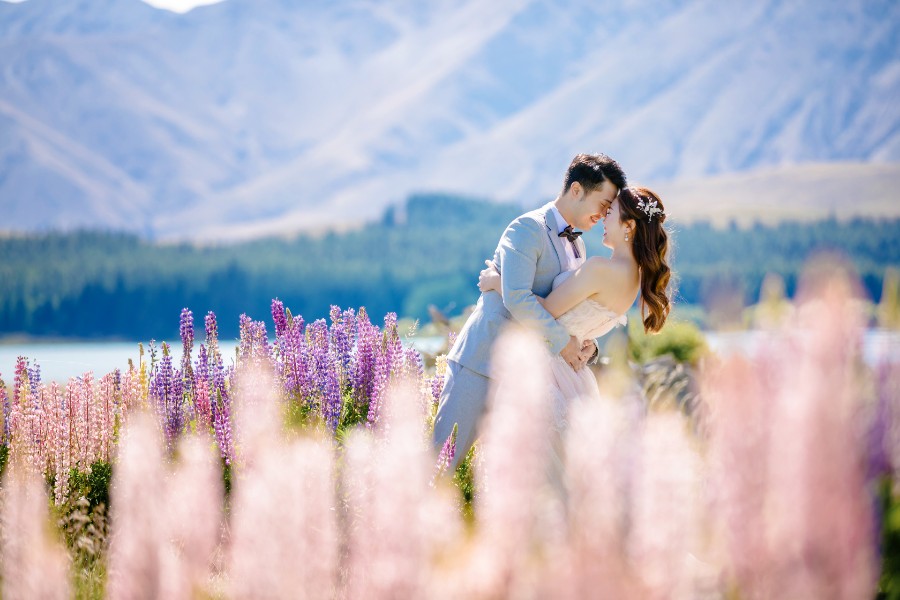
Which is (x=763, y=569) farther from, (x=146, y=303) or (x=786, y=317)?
(x=146, y=303)

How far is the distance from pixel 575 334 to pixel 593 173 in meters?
1.09

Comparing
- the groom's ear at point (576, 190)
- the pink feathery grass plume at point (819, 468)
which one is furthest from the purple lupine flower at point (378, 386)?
the pink feathery grass plume at point (819, 468)

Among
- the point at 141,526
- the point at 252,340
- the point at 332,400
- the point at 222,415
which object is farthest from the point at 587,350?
the point at 141,526

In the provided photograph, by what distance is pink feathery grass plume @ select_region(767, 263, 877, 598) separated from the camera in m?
1.90

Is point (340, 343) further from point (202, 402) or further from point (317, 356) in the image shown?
point (202, 402)

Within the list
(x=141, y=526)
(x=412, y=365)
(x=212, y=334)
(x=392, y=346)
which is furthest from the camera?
(x=212, y=334)

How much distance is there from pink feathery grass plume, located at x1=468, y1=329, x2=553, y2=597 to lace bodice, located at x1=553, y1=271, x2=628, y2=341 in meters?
4.55

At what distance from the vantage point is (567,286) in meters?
6.88

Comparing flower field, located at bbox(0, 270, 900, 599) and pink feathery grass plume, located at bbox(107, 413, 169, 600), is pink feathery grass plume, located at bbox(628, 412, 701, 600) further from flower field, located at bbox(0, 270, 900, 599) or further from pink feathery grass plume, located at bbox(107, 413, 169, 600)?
pink feathery grass plume, located at bbox(107, 413, 169, 600)

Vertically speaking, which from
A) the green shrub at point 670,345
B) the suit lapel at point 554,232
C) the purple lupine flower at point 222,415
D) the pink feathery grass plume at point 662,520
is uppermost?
the green shrub at point 670,345

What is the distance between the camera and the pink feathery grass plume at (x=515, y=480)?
83.0 inches

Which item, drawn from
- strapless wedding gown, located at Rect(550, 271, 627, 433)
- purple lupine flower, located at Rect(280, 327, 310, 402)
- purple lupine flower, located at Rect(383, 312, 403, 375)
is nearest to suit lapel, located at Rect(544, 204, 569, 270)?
strapless wedding gown, located at Rect(550, 271, 627, 433)

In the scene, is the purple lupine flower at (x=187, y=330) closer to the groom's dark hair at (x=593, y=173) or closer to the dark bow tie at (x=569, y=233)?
the dark bow tie at (x=569, y=233)

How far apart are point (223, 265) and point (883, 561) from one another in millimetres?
131864
